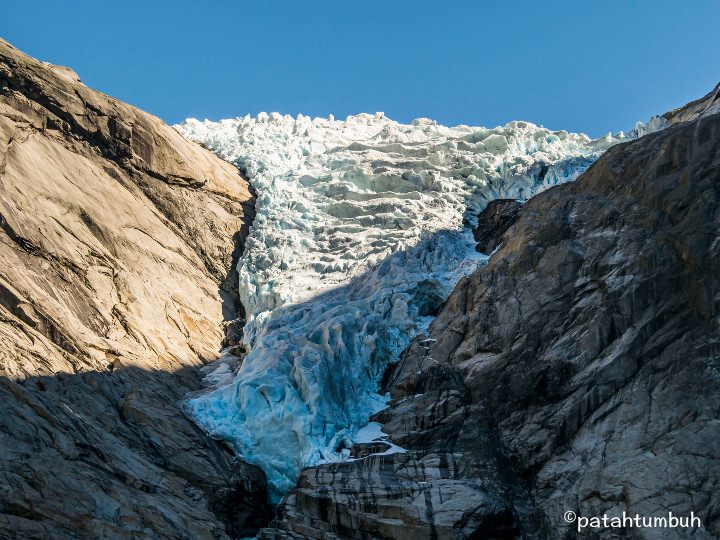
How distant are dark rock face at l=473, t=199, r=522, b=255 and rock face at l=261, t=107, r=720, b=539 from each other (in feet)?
23.8

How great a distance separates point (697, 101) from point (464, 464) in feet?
83.3

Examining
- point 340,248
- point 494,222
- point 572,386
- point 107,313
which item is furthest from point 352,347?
point 494,222

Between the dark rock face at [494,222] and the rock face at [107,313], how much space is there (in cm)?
1364

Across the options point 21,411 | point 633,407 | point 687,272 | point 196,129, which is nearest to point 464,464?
point 633,407

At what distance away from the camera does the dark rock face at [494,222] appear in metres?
40.6

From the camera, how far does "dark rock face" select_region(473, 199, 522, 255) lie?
40.6 m

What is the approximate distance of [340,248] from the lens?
4319cm

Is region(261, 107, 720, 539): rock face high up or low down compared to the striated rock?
down

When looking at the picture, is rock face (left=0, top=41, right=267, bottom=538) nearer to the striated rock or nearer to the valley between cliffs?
the valley between cliffs

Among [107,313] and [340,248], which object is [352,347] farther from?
[340,248]

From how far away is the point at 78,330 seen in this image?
2972 centimetres

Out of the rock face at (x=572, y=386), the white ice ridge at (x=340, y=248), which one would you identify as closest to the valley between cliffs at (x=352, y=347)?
the rock face at (x=572, y=386)

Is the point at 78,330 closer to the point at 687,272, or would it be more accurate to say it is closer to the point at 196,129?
the point at 687,272

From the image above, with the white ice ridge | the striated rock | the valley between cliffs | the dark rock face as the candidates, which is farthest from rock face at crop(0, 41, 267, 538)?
the striated rock
